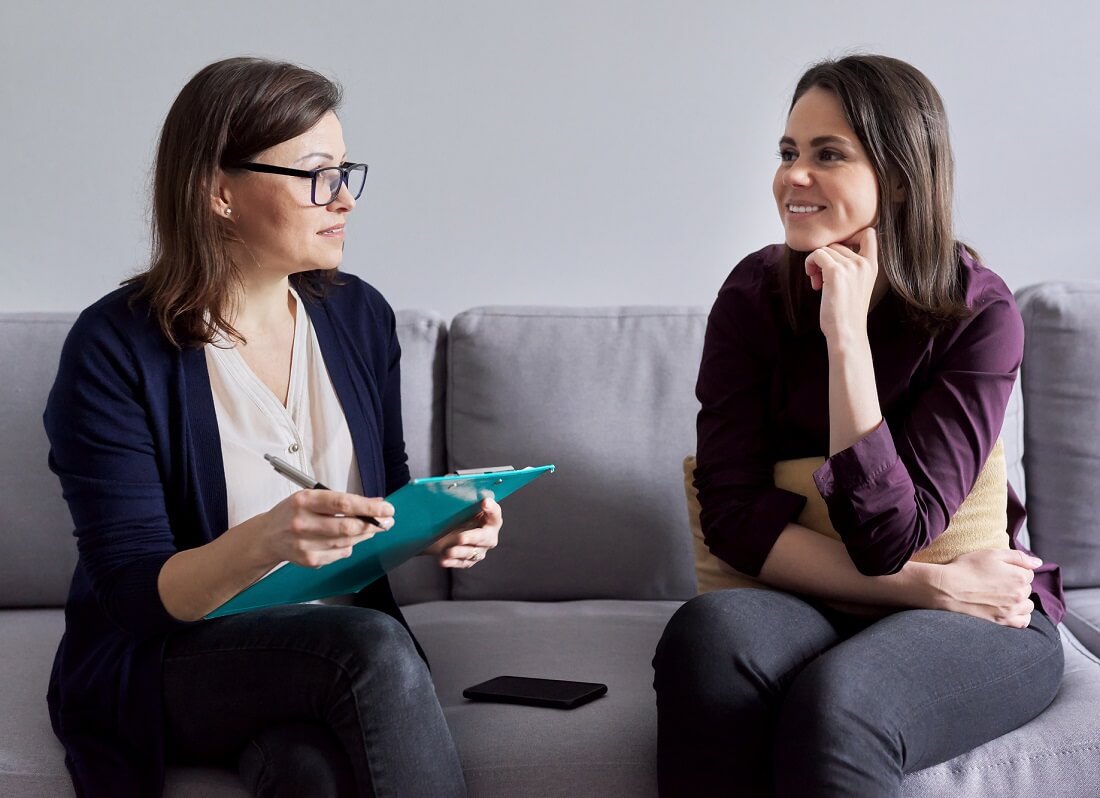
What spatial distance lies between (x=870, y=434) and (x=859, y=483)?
0.22 feet

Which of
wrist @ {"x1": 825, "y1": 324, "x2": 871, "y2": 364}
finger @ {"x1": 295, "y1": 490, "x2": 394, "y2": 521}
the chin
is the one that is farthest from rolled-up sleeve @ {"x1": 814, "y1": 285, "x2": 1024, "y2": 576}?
finger @ {"x1": 295, "y1": 490, "x2": 394, "y2": 521}

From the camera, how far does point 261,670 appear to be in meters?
1.33

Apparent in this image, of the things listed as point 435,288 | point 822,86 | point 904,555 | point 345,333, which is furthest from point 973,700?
point 435,288

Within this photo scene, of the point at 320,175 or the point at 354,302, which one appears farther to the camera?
the point at 354,302

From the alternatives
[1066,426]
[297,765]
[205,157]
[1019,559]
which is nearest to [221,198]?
[205,157]

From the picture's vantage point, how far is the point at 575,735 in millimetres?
1413

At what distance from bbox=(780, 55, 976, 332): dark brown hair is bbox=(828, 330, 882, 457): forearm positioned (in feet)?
0.43

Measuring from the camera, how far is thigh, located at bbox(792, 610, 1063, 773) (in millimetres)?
1282

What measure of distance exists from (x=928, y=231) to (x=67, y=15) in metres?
1.72

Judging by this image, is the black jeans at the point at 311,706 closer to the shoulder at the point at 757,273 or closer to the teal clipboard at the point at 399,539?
the teal clipboard at the point at 399,539

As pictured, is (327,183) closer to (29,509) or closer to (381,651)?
(381,651)

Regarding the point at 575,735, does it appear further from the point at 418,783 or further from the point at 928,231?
the point at 928,231

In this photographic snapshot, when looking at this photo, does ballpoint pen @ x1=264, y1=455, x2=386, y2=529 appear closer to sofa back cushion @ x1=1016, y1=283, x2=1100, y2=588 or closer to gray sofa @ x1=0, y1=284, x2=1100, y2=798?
gray sofa @ x1=0, y1=284, x2=1100, y2=798

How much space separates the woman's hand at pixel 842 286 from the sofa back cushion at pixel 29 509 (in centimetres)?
130
